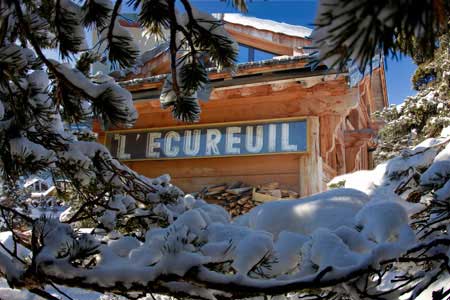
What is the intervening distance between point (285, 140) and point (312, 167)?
1.83 ft

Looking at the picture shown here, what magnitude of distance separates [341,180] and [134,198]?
2.03 m

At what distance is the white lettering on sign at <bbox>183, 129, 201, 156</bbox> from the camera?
6254 mm

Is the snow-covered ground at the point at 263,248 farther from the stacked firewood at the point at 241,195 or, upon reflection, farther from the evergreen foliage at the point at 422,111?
the stacked firewood at the point at 241,195

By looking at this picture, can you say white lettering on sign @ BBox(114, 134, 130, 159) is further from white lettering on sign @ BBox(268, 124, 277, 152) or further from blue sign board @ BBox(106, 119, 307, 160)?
white lettering on sign @ BBox(268, 124, 277, 152)

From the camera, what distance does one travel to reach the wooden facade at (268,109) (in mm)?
5520

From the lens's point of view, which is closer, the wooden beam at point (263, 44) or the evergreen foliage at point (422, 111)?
the evergreen foliage at point (422, 111)

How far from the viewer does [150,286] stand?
1.02 meters

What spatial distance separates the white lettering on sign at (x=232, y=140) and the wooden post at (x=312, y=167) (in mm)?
1051

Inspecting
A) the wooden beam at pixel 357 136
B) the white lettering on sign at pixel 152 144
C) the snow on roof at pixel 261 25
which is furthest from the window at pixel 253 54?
the wooden beam at pixel 357 136

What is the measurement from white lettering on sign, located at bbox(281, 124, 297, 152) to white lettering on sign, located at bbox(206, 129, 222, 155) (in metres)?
1.05

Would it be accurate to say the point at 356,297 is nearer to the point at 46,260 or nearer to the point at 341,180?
the point at 46,260

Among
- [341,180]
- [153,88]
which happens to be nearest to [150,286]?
[341,180]

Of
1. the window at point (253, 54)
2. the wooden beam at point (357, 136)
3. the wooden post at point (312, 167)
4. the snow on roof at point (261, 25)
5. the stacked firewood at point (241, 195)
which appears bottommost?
the stacked firewood at point (241, 195)

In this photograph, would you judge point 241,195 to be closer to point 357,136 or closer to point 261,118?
point 261,118
